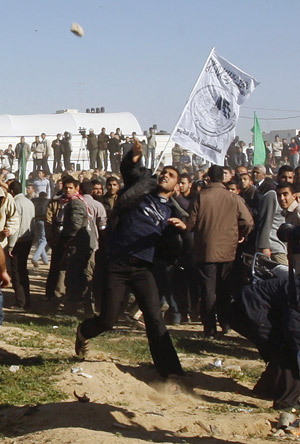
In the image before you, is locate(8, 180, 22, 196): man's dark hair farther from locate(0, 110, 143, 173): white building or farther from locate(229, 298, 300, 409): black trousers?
locate(0, 110, 143, 173): white building

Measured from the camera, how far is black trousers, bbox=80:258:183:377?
7.24 meters

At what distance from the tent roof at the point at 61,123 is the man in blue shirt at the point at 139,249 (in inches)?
1664

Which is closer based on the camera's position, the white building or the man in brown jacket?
the man in brown jacket

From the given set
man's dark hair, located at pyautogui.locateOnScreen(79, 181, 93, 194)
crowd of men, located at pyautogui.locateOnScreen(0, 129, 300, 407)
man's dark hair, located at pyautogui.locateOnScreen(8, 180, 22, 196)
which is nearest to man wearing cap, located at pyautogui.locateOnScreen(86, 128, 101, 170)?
crowd of men, located at pyautogui.locateOnScreen(0, 129, 300, 407)

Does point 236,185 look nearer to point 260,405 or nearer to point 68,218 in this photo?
point 68,218

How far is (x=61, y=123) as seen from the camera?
5203cm

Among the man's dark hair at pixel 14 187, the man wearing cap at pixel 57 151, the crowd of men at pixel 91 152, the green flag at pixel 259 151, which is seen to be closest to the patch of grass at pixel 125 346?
the man's dark hair at pixel 14 187

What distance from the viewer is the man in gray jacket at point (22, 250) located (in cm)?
1195

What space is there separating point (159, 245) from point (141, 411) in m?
1.42

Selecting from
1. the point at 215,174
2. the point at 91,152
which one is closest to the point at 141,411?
Answer: the point at 215,174

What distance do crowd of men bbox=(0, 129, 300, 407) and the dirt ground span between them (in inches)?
11.0

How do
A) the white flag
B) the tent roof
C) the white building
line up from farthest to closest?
1. the tent roof
2. the white building
3. the white flag

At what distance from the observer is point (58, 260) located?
12.1m

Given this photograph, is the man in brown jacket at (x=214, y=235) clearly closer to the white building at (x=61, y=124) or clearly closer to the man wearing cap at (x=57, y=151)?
the man wearing cap at (x=57, y=151)
